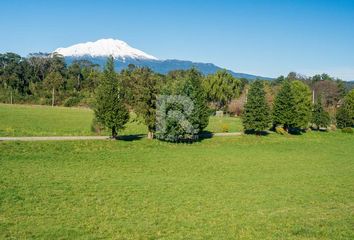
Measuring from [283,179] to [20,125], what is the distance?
38609 mm

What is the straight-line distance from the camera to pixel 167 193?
2427cm

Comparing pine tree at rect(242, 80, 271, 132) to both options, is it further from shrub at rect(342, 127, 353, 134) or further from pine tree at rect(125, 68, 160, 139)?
shrub at rect(342, 127, 353, 134)

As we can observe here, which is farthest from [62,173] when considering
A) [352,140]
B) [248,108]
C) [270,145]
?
[352,140]

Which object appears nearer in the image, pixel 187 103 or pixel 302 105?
pixel 187 103

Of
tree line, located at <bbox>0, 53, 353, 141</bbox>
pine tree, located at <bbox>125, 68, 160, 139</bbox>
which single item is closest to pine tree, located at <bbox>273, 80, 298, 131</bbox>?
→ tree line, located at <bbox>0, 53, 353, 141</bbox>

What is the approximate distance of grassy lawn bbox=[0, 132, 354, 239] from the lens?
1702 cm

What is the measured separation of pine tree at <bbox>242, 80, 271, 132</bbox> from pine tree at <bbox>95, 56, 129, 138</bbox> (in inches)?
842

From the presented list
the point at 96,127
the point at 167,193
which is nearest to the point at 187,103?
the point at 96,127

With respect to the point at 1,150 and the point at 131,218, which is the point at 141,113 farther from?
the point at 131,218

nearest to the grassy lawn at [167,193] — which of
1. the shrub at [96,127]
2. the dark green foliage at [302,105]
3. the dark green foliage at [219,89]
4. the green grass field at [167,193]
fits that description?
the green grass field at [167,193]

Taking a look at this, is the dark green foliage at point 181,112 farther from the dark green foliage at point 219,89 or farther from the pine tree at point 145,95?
the dark green foliage at point 219,89

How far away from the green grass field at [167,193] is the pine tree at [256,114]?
13.9 meters

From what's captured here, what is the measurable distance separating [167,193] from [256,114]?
126 feet

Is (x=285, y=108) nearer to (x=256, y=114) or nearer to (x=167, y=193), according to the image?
(x=256, y=114)
